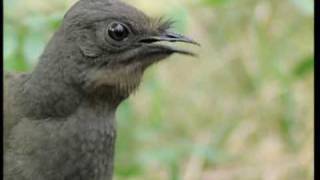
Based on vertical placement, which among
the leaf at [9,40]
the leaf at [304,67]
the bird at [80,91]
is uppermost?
the leaf at [304,67]

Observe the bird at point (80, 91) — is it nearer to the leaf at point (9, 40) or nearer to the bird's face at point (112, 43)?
the bird's face at point (112, 43)

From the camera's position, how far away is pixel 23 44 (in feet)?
14.2

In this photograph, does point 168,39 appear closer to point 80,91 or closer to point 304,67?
point 80,91

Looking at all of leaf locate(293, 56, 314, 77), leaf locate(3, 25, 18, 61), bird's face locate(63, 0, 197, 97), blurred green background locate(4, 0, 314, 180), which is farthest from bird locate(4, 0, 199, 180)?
leaf locate(293, 56, 314, 77)

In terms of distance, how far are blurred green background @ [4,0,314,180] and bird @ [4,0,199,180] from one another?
142 centimetres

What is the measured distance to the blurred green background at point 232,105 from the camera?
570 centimetres

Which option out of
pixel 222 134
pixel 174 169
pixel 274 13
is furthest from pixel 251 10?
pixel 174 169

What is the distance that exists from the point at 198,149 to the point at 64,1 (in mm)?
1360

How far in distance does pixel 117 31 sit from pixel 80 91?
0.69 feet

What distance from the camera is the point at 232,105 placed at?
6.51m

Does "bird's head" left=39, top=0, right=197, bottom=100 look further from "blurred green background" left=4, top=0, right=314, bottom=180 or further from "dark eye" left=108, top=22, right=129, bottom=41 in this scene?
"blurred green background" left=4, top=0, right=314, bottom=180

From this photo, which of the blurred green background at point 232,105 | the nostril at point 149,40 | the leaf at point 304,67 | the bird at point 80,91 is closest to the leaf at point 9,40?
the bird at point 80,91

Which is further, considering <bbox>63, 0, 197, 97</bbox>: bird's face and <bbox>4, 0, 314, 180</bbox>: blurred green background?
<bbox>4, 0, 314, 180</bbox>: blurred green background

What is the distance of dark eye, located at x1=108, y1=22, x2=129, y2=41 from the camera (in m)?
3.68
